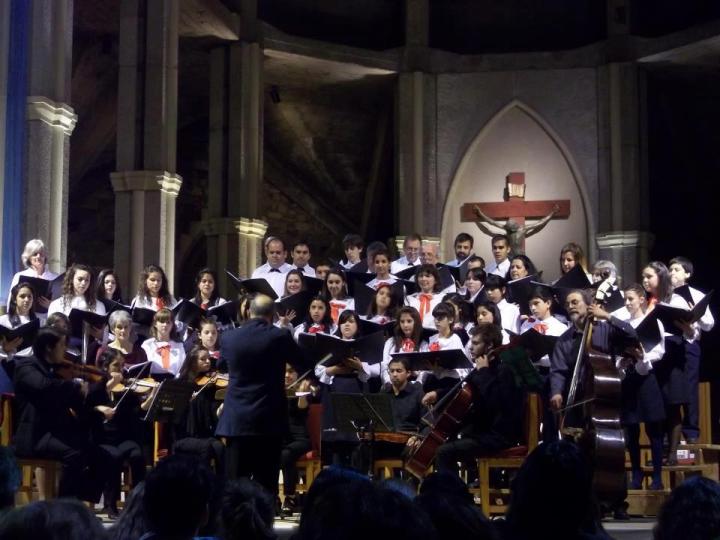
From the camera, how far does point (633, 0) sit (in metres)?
14.5

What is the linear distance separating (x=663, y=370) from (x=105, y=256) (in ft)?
30.9

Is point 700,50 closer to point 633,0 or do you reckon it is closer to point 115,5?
point 633,0

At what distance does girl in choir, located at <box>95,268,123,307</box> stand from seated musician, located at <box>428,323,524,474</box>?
275 cm

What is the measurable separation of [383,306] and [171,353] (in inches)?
55.9

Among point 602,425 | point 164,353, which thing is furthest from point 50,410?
point 602,425

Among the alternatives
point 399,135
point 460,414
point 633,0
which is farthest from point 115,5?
point 460,414

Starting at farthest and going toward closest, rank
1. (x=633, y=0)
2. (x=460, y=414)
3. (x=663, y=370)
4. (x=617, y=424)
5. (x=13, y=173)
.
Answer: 1. (x=633, y=0)
2. (x=13, y=173)
3. (x=663, y=370)
4. (x=460, y=414)
5. (x=617, y=424)

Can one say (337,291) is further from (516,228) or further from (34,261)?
(516,228)

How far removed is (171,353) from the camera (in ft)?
27.1

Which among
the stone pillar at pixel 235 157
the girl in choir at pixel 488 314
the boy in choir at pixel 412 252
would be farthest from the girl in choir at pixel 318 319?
the stone pillar at pixel 235 157

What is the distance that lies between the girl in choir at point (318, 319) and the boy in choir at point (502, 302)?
3.89 feet

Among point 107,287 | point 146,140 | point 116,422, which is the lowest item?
point 116,422

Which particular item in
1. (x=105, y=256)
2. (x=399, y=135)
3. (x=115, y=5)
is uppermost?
(x=115, y=5)

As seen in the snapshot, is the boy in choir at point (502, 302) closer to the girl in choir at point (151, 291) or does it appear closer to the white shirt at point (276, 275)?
the white shirt at point (276, 275)
